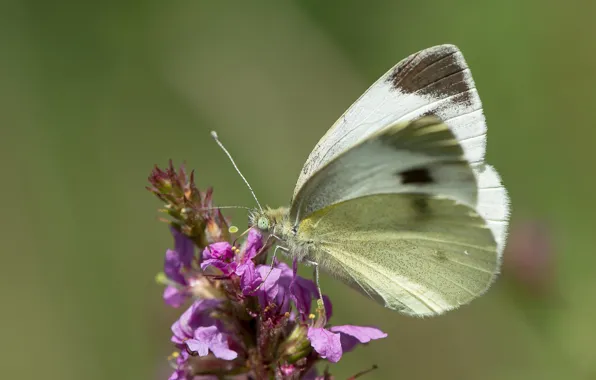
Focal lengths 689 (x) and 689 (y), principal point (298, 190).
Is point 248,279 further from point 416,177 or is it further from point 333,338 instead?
point 416,177

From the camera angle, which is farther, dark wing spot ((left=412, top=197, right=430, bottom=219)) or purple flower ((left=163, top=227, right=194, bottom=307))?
dark wing spot ((left=412, top=197, right=430, bottom=219))

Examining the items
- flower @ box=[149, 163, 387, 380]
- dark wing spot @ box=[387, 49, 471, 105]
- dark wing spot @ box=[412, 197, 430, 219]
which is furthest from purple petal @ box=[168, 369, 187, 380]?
dark wing spot @ box=[387, 49, 471, 105]

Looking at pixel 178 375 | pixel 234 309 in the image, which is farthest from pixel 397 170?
pixel 178 375

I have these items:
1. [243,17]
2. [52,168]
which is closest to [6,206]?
[52,168]

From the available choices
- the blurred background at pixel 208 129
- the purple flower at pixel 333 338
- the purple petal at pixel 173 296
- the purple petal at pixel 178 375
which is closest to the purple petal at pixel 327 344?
the purple flower at pixel 333 338

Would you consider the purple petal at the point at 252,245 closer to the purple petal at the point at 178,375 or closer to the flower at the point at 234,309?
the flower at the point at 234,309

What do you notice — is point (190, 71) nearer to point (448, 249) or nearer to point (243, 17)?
point (243, 17)

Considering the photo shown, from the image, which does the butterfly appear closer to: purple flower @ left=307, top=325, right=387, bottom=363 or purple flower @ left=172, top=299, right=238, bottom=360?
purple flower @ left=307, top=325, right=387, bottom=363
